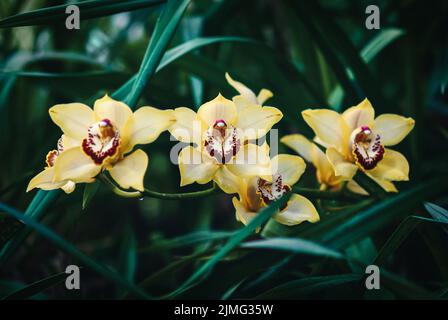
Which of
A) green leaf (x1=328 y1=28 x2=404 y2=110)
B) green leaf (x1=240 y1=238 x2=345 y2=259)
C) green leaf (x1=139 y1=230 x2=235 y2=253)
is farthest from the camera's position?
green leaf (x1=328 y1=28 x2=404 y2=110)

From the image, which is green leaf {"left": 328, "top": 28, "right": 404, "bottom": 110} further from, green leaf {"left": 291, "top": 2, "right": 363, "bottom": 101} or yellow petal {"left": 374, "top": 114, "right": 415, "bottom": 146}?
yellow petal {"left": 374, "top": 114, "right": 415, "bottom": 146}

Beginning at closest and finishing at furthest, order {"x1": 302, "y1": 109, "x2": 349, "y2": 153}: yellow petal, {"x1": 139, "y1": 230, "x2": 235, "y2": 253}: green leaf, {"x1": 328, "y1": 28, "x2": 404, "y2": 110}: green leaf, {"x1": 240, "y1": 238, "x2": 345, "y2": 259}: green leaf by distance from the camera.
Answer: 1. {"x1": 240, "y1": 238, "x2": 345, "y2": 259}: green leaf
2. {"x1": 302, "y1": 109, "x2": 349, "y2": 153}: yellow petal
3. {"x1": 139, "y1": 230, "x2": 235, "y2": 253}: green leaf
4. {"x1": 328, "y1": 28, "x2": 404, "y2": 110}: green leaf

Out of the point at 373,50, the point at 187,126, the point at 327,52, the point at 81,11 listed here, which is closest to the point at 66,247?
the point at 187,126

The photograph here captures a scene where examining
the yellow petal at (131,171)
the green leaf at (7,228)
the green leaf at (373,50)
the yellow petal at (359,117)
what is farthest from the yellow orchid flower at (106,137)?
the green leaf at (373,50)

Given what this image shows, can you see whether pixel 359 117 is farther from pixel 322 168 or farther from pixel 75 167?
pixel 75 167

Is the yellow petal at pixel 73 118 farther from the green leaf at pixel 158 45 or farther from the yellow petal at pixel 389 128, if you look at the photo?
the yellow petal at pixel 389 128

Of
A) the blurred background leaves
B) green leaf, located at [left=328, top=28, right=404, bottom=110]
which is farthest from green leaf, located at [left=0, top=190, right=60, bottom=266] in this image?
green leaf, located at [left=328, top=28, right=404, bottom=110]
